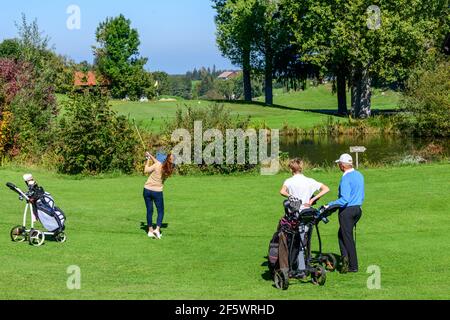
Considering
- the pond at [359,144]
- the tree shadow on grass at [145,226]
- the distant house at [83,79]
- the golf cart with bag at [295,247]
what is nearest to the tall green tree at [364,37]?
the pond at [359,144]

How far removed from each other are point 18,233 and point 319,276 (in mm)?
7822

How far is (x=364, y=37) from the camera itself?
225 feet

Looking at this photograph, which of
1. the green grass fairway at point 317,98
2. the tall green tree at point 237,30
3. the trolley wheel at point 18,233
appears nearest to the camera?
the trolley wheel at point 18,233

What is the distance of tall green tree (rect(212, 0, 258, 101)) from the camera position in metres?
81.2

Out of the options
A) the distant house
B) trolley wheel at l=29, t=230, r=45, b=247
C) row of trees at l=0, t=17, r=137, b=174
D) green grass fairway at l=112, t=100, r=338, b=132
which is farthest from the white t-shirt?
green grass fairway at l=112, t=100, r=338, b=132

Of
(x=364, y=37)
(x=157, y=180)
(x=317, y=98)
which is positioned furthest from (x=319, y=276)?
(x=317, y=98)

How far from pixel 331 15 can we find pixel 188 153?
138 ft

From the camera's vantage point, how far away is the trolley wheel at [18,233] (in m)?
17.0

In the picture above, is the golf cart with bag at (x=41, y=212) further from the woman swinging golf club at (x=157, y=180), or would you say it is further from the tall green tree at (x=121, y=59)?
the tall green tree at (x=121, y=59)

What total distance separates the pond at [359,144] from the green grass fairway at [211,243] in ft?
45.2

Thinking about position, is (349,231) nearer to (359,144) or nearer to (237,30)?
(359,144)

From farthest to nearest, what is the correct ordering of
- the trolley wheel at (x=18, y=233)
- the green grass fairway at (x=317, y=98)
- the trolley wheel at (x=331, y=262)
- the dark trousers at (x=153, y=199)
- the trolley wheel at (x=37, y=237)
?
the green grass fairway at (x=317, y=98) → the dark trousers at (x=153, y=199) → the trolley wheel at (x=18, y=233) → the trolley wheel at (x=37, y=237) → the trolley wheel at (x=331, y=262)

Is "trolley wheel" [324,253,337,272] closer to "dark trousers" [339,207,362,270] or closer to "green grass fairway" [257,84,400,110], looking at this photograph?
"dark trousers" [339,207,362,270]
